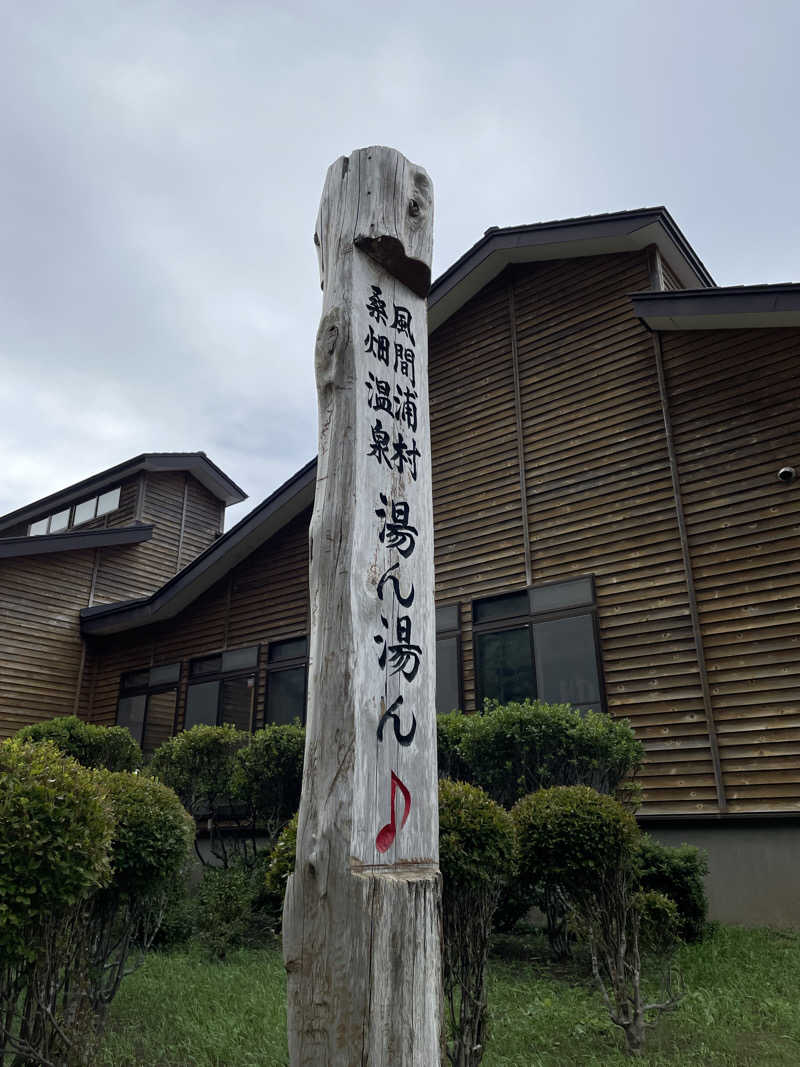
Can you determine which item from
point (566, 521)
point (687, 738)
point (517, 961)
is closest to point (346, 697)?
point (517, 961)

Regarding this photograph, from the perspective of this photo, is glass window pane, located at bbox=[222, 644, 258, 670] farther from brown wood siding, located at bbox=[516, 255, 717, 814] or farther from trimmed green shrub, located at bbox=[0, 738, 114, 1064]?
trimmed green shrub, located at bbox=[0, 738, 114, 1064]

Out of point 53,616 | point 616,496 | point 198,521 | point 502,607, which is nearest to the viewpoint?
point 616,496

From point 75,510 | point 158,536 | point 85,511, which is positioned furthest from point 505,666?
point 75,510

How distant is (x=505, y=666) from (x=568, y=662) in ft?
3.00

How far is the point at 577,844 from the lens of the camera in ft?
17.0

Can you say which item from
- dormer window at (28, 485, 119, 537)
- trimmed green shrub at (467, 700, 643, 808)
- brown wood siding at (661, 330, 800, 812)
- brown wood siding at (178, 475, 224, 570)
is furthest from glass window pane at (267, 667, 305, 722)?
dormer window at (28, 485, 119, 537)

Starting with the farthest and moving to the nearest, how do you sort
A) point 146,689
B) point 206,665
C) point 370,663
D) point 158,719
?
point 146,689 < point 158,719 < point 206,665 < point 370,663

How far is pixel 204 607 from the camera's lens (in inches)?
602

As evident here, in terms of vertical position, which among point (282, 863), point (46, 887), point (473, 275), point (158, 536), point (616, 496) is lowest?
point (46, 887)

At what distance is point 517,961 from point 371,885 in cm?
551

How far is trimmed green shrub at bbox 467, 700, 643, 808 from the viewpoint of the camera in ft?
26.6

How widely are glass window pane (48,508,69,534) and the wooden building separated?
727 centimetres

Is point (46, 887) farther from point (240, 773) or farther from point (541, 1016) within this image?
point (240, 773)

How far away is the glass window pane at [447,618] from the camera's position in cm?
1147
